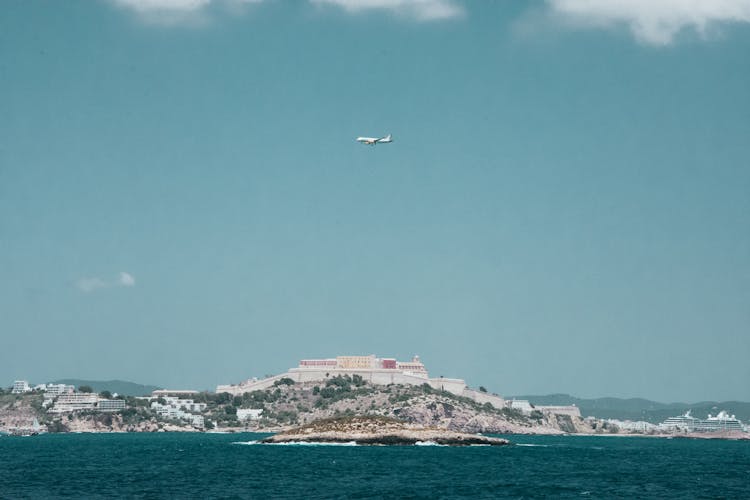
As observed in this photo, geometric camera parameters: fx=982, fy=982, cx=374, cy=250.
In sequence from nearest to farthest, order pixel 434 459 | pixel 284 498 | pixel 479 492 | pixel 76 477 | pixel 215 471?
pixel 284 498 → pixel 479 492 → pixel 76 477 → pixel 215 471 → pixel 434 459

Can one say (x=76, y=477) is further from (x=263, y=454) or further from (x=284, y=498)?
(x=263, y=454)

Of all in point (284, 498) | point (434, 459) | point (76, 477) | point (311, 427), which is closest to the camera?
point (284, 498)

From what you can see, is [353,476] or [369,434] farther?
[369,434]

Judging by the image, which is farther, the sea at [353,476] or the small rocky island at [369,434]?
the small rocky island at [369,434]

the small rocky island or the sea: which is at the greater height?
the small rocky island

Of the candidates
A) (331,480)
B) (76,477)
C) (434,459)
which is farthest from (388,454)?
(76,477)

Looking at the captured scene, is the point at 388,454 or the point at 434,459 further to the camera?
the point at 388,454

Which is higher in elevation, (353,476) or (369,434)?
(369,434)

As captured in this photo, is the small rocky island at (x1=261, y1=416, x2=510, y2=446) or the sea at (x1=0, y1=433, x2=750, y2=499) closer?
the sea at (x1=0, y1=433, x2=750, y2=499)
